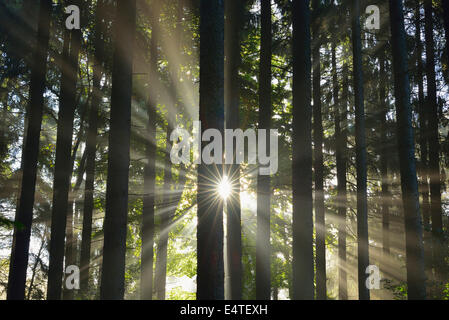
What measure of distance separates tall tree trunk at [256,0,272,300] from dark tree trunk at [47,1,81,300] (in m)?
6.26

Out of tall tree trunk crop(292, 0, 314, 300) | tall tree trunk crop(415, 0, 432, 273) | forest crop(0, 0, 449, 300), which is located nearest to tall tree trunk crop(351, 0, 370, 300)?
forest crop(0, 0, 449, 300)

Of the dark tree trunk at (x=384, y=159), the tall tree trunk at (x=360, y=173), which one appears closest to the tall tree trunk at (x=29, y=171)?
the tall tree trunk at (x=360, y=173)

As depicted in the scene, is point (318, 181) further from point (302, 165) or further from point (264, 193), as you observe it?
point (302, 165)

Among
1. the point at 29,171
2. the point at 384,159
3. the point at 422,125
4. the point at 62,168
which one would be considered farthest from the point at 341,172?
the point at 29,171

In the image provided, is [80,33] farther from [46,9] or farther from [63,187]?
[63,187]

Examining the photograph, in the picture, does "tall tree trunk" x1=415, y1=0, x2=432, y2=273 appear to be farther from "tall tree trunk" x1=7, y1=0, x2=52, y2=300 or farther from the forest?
"tall tree trunk" x1=7, y1=0, x2=52, y2=300

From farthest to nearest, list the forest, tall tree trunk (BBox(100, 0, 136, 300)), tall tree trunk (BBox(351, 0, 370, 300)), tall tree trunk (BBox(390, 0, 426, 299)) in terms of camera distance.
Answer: tall tree trunk (BBox(351, 0, 370, 300)), tall tree trunk (BBox(390, 0, 426, 299)), the forest, tall tree trunk (BBox(100, 0, 136, 300))

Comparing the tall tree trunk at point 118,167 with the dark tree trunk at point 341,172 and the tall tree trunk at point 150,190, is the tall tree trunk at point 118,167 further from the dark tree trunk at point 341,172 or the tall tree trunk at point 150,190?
the dark tree trunk at point 341,172

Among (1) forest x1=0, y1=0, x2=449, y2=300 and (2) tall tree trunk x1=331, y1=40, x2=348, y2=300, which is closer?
(1) forest x1=0, y1=0, x2=449, y2=300

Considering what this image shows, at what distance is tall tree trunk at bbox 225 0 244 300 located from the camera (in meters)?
9.04

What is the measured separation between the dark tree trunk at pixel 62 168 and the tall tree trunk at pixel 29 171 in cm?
93

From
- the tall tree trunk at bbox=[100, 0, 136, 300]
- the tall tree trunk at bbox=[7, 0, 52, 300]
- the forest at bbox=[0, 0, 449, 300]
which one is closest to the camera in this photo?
the tall tree trunk at bbox=[100, 0, 136, 300]

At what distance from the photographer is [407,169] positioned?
7.03m

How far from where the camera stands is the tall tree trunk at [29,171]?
7988 millimetres
